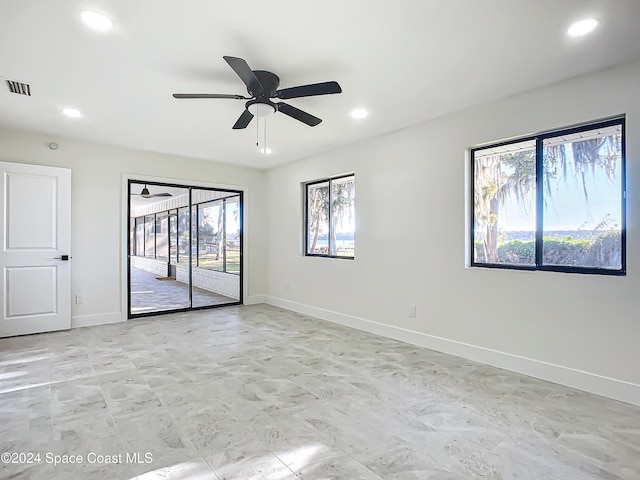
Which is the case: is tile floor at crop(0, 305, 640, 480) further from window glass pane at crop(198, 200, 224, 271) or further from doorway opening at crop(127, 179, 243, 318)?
window glass pane at crop(198, 200, 224, 271)

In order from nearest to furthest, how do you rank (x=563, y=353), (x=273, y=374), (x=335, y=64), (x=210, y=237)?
(x=335, y=64), (x=563, y=353), (x=273, y=374), (x=210, y=237)

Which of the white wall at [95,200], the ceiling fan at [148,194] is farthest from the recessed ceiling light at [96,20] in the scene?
the ceiling fan at [148,194]

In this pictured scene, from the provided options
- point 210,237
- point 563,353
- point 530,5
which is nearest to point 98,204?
point 210,237

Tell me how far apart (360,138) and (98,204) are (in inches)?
153

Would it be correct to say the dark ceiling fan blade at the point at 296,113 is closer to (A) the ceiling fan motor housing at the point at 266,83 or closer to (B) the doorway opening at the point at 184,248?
(A) the ceiling fan motor housing at the point at 266,83

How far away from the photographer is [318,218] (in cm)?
585

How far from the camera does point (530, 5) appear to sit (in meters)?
2.09

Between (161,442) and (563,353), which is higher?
(563,353)

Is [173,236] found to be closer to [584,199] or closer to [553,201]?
[553,201]

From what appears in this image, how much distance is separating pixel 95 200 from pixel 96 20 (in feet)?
11.5

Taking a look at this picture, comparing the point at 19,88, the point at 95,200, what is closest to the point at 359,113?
the point at 19,88

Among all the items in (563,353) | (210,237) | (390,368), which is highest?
(210,237)

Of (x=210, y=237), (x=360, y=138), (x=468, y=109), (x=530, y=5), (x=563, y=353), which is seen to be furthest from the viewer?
(x=210, y=237)

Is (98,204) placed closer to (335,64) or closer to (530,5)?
(335,64)
